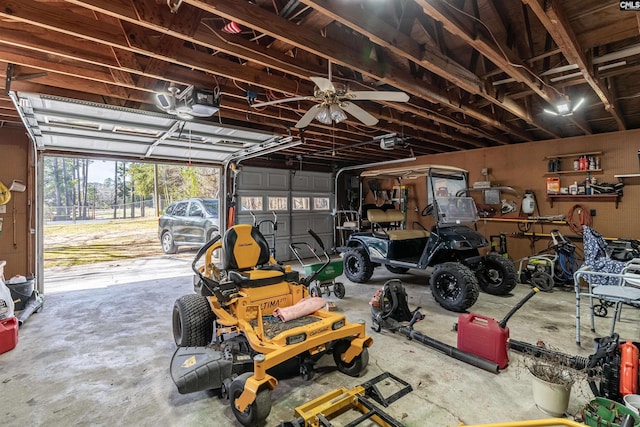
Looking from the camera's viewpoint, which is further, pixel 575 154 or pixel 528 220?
pixel 528 220

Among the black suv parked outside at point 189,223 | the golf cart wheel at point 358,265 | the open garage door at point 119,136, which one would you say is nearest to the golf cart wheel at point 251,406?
the open garage door at point 119,136

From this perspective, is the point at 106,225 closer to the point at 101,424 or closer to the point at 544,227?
the point at 101,424

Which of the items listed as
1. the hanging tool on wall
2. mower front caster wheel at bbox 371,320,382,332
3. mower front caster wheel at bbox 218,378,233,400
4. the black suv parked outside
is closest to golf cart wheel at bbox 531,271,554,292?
mower front caster wheel at bbox 371,320,382,332

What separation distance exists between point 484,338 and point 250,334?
203 cm

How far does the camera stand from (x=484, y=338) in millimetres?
2688

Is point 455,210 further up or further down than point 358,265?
further up

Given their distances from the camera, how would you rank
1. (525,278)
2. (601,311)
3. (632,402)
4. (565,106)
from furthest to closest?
1. (525,278)
2. (601,311)
3. (565,106)
4. (632,402)

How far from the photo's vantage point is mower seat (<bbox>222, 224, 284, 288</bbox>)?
2.92 metres

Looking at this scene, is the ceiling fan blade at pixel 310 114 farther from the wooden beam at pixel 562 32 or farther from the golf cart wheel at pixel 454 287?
the golf cart wheel at pixel 454 287

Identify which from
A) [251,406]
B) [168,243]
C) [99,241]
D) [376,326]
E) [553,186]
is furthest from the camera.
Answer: [99,241]

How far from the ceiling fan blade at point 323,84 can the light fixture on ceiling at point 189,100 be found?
1.13 m

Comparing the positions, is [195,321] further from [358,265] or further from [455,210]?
[455,210]

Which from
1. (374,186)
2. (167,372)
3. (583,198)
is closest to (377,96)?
(167,372)

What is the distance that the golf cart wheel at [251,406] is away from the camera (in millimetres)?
1895
